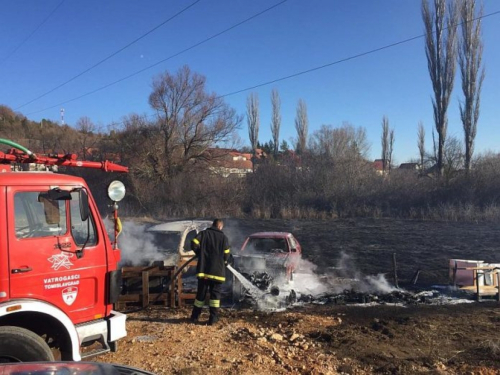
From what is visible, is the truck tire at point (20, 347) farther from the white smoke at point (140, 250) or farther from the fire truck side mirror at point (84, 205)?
the white smoke at point (140, 250)

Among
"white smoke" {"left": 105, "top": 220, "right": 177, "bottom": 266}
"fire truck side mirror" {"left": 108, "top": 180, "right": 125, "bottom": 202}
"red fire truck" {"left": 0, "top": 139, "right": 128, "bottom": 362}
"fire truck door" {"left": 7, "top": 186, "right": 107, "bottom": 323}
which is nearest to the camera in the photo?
"red fire truck" {"left": 0, "top": 139, "right": 128, "bottom": 362}

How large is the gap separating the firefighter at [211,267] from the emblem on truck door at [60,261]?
9.91ft

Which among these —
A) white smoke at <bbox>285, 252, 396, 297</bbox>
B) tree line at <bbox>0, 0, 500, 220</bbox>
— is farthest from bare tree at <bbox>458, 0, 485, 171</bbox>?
white smoke at <bbox>285, 252, 396, 297</bbox>

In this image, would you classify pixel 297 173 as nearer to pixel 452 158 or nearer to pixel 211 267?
pixel 452 158

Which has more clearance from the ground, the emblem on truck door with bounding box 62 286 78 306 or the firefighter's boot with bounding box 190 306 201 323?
the emblem on truck door with bounding box 62 286 78 306

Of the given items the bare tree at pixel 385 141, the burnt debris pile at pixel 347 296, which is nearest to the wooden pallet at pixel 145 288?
the burnt debris pile at pixel 347 296

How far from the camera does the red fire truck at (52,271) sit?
3.64m

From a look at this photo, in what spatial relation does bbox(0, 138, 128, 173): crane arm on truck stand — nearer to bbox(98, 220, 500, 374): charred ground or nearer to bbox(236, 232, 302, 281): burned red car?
bbox(98, 220, 500, 374): charred ground

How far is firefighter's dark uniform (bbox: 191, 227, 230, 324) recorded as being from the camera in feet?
22.6

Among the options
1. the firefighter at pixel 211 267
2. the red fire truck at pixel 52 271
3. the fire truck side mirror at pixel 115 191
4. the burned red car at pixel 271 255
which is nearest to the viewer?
the red fire truck at pixel 52 271

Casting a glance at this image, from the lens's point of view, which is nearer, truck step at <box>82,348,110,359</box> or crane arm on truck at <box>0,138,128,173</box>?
truck step at <box>82,348,110,359</box>

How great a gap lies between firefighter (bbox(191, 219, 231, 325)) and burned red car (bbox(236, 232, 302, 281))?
7.32 feet

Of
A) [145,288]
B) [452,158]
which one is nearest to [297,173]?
[452,158]

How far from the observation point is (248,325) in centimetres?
684
